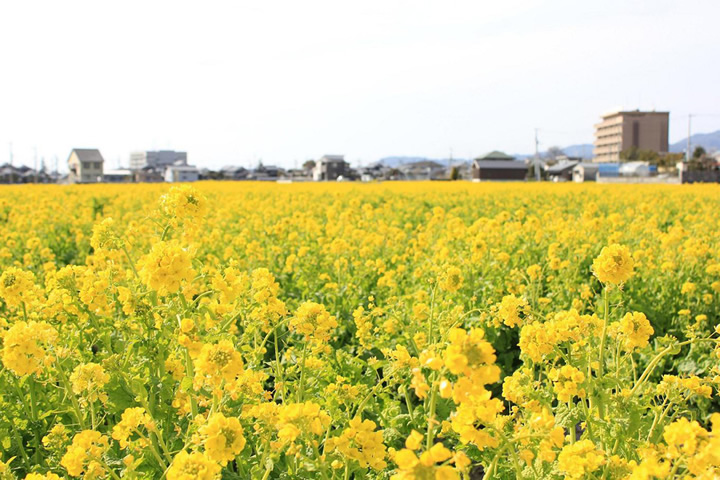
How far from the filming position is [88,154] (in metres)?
79.9

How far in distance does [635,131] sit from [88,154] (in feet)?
432

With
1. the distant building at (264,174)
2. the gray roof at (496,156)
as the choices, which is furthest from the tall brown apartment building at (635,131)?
the distant building at (264,174)

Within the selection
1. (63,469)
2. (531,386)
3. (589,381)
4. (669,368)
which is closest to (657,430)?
(589,381)

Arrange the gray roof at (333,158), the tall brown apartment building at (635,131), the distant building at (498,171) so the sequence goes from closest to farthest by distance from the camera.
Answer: the distant building at (498,171)
the gray roof at (333,158)
the tall brown apartment building at (635,131)

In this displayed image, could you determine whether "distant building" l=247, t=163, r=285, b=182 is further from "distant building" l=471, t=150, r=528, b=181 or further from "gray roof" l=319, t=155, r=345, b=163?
"distant building" l=471, t=150, r=528, b=181

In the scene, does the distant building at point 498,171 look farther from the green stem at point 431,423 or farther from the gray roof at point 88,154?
the green stem at point 431,423

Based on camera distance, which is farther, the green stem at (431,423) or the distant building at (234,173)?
the distant building at (234,173)

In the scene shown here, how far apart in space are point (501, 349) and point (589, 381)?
103 inches

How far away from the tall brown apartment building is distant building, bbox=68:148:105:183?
119 meters

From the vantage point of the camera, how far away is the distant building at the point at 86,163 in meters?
75.4

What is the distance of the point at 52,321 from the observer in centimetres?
292

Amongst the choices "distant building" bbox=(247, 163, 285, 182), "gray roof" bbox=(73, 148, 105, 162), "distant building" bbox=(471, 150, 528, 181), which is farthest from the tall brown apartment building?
"gray roof" bbox=(73, 148, 105, 162)

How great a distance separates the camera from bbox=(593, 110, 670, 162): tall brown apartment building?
144000mm

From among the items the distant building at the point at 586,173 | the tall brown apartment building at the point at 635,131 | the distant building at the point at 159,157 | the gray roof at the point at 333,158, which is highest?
the tall brown apartment building at the point at 635,131
